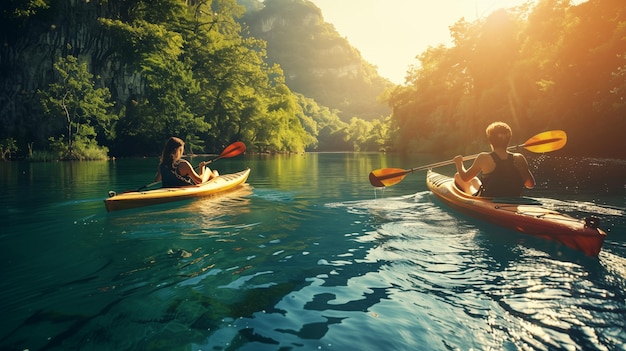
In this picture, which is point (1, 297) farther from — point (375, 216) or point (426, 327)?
Result: point (375, 216)

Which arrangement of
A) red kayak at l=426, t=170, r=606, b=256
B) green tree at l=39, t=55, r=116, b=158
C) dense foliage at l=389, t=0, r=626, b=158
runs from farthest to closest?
green tree at l=39, t=55, r=116, b=158 < dense foliage at l=389, t=0, r=626, b=158 < red kayak at l=426, t=170, r=606, b=256

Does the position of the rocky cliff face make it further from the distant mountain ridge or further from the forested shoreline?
the distant mountain ridge

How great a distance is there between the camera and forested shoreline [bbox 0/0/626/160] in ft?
66.6

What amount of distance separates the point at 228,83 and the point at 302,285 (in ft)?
123

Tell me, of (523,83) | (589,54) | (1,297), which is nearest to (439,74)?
(523,83)

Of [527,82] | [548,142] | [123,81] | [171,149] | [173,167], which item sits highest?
[123,81]

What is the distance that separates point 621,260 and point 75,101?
99.5 ft

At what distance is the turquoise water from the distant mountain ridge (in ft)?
447

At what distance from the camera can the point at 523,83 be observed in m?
Answer: 29.5

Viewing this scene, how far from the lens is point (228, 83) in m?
38.4

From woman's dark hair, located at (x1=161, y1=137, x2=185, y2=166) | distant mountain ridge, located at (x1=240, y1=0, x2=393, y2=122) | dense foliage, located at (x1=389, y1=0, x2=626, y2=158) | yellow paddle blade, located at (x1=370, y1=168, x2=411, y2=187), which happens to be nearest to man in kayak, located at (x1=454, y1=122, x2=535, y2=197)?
yellow paddle blade, located at (x1=370, y1=168, x2=411, y2=187)

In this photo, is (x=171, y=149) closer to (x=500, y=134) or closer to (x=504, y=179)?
(x=500, y=134)

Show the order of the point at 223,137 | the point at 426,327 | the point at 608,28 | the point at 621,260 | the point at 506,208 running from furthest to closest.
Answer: the point at 223,137 < the point at 608,28 < the point at 506,208 < the point at 621,260 < the point at 426,327

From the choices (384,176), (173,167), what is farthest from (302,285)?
(173,167)
